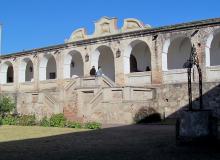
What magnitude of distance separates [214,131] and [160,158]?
2.72 m

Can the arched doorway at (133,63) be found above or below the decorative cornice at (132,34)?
below

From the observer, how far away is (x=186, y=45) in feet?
95.1

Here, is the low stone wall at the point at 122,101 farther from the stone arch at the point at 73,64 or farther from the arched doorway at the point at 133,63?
the arched doorway at the point at 133,63

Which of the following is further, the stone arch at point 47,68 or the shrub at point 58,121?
the stone arch at point 47,68

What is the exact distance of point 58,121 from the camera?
78.7 ft

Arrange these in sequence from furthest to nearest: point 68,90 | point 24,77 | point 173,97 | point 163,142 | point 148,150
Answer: point 24,77 < point 68,90 < point 173,97 < point 163,142 < point 148,150

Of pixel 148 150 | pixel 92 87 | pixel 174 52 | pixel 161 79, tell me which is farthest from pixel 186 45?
pixel 148 150


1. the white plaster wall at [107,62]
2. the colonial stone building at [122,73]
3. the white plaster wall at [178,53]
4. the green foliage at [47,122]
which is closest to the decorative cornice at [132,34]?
the colonial stone building at [122,73]

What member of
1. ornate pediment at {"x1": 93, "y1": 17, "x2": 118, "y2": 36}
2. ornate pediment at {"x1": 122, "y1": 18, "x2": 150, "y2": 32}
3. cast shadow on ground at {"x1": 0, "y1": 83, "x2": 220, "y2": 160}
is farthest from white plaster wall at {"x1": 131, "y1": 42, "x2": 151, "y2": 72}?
cast shadow on ground at {"x1": 0, "y1": 83, "x2": 220, "y2": 160}

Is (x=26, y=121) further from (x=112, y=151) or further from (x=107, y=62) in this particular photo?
(x=112, y=151)

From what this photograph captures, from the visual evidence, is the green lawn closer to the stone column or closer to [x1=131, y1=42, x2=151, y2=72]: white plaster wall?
the stone column

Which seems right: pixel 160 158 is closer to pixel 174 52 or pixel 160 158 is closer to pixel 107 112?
pixel 107 112

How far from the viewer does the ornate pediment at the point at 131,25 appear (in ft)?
96.2

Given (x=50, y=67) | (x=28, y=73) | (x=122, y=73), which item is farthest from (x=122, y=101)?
(x=28, y=73)
